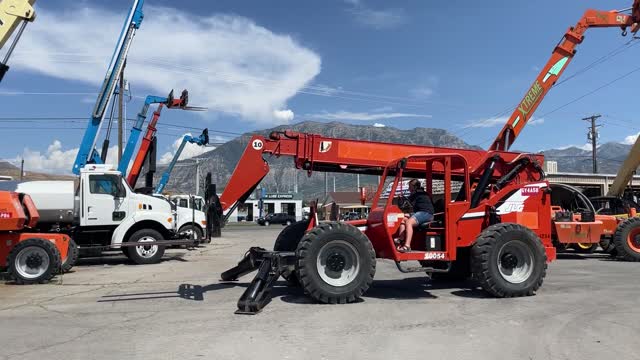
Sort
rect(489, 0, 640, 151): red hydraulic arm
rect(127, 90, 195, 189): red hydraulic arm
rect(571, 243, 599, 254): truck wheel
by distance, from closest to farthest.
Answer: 1. rect(489, 0, 640, 151): red hydraulic arm
2. rect(571, 243, 599, 254): truck wheel
3. rect(127, 90, 195, 189): red hydraulic arm

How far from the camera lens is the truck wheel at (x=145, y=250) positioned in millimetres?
15578

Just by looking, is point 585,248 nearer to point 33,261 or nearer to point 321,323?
point 321,323

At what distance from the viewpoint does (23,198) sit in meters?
12.5

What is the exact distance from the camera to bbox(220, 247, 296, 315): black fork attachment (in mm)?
8023

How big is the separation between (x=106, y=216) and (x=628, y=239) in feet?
51.5

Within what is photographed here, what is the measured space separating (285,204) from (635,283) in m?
75.2

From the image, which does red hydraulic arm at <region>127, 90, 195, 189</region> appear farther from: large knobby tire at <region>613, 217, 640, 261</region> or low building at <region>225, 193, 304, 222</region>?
low building at <region>225, 193, 304, 222</region>

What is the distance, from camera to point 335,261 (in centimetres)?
871

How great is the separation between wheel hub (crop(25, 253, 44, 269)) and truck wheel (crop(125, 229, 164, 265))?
358 cm

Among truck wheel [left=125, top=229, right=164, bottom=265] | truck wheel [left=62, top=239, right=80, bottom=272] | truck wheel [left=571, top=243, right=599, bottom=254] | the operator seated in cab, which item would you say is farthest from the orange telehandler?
truck wheel [left=571, top=243, right=599, bottom=254]

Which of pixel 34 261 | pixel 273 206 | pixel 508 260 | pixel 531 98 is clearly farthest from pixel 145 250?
pixel 273 206

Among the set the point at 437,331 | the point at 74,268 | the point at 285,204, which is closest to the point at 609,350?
the point at 437,331

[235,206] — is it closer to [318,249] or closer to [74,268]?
[318,249]

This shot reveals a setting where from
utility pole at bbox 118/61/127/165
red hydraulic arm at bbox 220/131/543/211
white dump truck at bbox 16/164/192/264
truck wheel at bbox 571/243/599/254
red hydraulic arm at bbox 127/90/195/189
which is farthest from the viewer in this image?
utility pole at bbox 118/61/127/165
